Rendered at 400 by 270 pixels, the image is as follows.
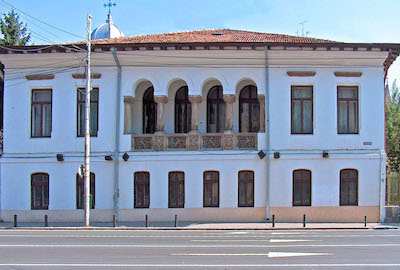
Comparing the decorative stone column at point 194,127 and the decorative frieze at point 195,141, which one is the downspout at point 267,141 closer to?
the decorative frieze at point 195,141

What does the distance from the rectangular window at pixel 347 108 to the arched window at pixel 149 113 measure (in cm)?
965

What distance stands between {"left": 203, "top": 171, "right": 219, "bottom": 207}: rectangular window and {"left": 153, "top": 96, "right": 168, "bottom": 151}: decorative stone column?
2.60 meters

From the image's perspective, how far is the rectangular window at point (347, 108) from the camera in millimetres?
27672

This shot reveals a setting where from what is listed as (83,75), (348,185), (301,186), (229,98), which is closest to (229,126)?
(229,98)

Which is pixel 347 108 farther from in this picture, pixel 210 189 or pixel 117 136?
pixel 117 136

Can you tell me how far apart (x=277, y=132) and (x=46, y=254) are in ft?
51.0

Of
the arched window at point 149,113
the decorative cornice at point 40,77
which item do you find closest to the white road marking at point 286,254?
the arched window at point 149,113

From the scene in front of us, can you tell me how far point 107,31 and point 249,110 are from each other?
22.7m

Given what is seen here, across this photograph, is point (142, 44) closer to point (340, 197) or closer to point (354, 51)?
point (354, 51)

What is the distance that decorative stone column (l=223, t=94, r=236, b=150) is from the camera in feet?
90.1

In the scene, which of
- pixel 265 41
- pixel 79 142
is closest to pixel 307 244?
pixel 265 41

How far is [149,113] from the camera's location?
2998 centimetres

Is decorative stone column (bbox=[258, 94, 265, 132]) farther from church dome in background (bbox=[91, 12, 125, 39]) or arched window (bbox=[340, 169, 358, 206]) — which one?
church dome in background (bbox=[91, 12, 125, 39])

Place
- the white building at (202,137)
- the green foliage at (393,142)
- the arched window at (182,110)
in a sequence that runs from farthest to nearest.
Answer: the green foliage at (393,142) → the arched window at (182,110) → the white building at (202,137)
